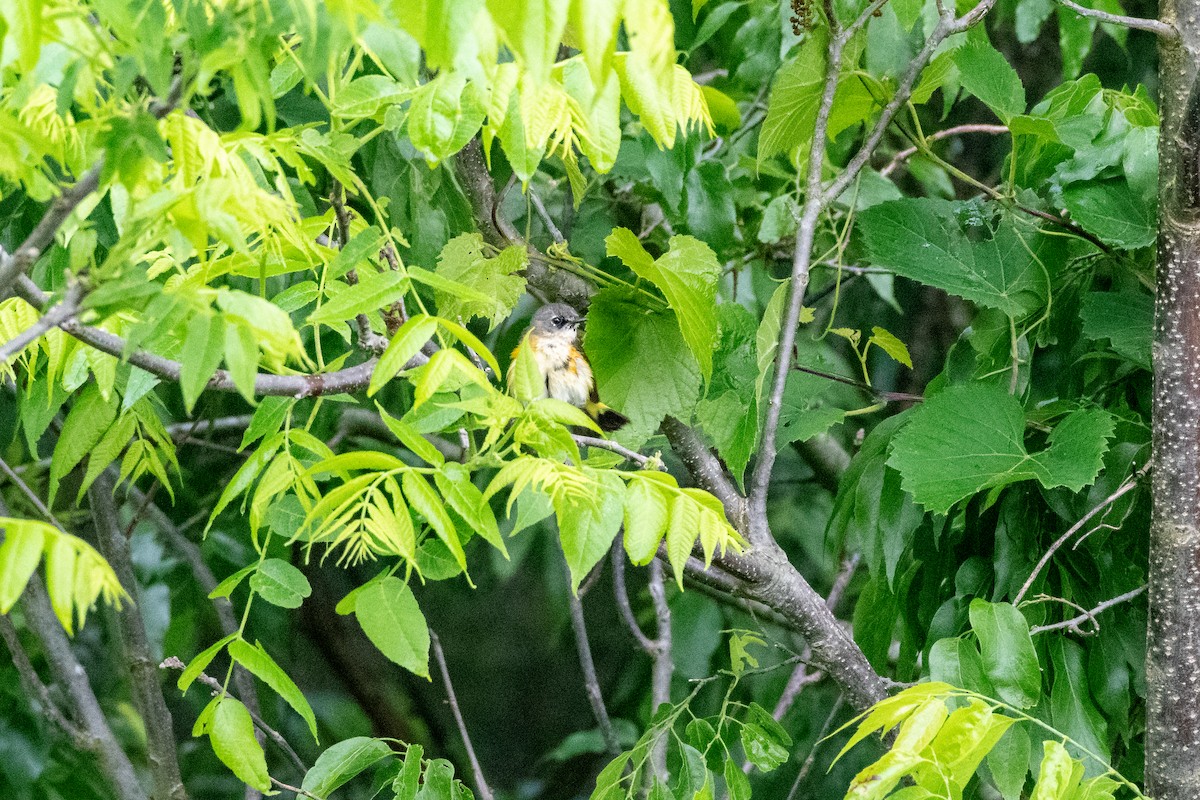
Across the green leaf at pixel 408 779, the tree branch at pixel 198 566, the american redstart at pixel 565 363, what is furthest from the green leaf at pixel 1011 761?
the tree branch at pixel 198 566

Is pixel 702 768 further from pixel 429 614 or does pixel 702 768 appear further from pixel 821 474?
pixel 429 614

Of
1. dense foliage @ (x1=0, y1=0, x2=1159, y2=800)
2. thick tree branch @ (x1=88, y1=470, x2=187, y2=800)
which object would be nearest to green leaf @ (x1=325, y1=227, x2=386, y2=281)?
dense foliage @ (x1=0, y1=0, x2=1159, y2=800)

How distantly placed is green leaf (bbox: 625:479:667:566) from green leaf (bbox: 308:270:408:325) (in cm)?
42

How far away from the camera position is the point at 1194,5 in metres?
1.94

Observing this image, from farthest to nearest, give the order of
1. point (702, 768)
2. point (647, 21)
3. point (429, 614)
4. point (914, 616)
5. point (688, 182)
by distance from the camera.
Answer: point (429, 614) < point (688, 182) < point (914, 616) < point (702, 768) < point (647, 21)

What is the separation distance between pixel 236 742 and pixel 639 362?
1.01 m

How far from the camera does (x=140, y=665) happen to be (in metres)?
3.24

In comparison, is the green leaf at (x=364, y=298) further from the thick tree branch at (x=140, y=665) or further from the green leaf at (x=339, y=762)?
the thick tree branch at (x=140, y=665)

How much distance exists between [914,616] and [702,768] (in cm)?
57

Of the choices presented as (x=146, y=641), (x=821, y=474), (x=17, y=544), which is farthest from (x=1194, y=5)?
(x=146, y=641)

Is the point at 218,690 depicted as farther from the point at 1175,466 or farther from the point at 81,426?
the point at 1175,466

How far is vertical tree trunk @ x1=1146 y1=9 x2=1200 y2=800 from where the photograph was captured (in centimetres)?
195

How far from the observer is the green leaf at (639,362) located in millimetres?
2279

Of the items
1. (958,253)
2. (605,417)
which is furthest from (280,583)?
(605,417)
